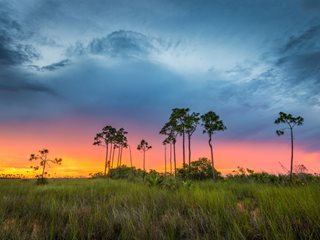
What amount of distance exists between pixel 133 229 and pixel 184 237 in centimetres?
79

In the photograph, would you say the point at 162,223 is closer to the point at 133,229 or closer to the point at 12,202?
the point at 133,229

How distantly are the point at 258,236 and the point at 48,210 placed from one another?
4.70 m

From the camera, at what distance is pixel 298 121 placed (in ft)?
125

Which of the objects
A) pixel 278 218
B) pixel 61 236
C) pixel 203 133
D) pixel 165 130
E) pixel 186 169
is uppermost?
pixel 165 130

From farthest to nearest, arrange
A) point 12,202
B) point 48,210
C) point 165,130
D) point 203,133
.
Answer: point 165,130
point 203,133
point 12,202
point 48,210

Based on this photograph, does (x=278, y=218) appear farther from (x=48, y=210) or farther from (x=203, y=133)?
(x=203, y=133)

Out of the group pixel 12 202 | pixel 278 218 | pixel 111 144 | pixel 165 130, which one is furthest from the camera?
pixel 111 144

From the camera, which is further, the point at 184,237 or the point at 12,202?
the point at 12,202

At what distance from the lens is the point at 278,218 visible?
150 inches

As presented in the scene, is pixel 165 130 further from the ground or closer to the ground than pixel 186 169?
further from the ground

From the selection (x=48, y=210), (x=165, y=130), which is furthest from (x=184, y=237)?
(x=165, y=130)

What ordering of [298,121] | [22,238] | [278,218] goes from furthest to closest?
[298,121] → [278,218] → [22,238]

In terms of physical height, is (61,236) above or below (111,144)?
below

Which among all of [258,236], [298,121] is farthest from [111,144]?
[258,236]
